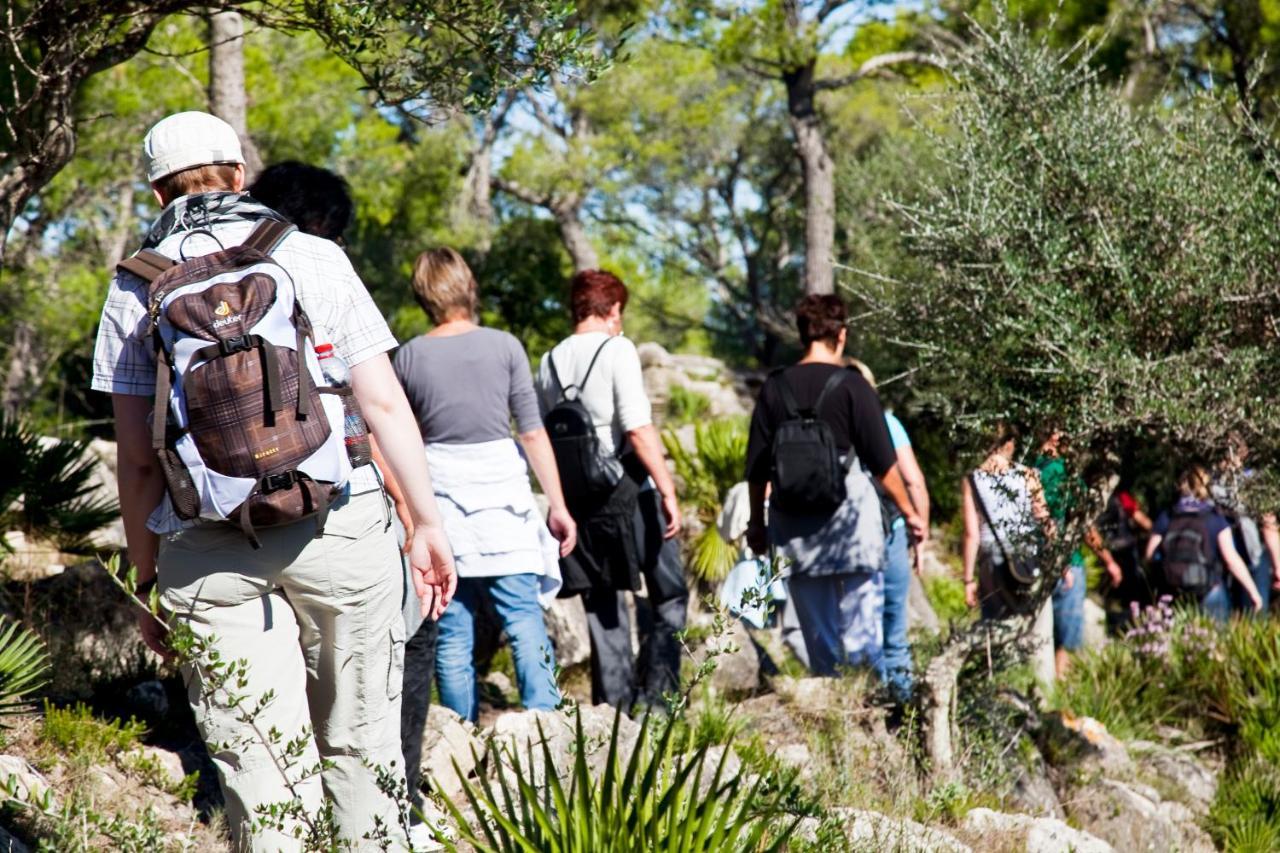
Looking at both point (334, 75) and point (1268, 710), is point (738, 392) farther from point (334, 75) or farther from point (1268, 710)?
point (1268, 710)

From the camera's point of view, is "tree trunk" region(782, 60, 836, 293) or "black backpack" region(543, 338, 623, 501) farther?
"tree trunk" region(782, 60, 836, 293)

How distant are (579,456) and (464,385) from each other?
2.33 ft

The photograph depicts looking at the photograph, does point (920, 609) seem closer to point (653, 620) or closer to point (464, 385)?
point (653, 620)

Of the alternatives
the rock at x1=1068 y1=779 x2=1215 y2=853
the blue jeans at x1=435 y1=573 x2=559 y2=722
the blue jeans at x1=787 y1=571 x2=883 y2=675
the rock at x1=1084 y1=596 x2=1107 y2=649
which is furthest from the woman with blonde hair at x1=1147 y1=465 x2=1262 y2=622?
the blue jeans at x1=435 y1=573 x2=559 y2=722

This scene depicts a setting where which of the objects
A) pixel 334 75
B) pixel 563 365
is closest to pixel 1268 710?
pixel 563 365

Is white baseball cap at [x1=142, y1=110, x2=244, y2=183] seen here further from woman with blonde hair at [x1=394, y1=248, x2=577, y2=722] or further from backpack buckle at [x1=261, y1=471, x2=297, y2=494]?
woman with blonde hair at [x1=394, y1=248, x2=577, y2=722]

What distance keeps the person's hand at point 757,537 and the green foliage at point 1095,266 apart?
3.22ft

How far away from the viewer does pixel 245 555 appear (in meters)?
2.69

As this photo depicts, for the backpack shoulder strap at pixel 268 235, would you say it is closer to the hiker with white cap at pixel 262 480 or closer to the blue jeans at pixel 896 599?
the hiker with white cap at pixel 262 480

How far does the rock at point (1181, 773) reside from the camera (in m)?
6.23

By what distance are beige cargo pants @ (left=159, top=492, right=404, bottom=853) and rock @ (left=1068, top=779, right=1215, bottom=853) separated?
3.63 m

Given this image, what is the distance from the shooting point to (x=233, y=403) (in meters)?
2.54

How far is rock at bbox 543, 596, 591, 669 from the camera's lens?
6.52 metres

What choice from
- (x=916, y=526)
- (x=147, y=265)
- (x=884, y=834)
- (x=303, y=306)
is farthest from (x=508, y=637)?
(x=147, y=265)
